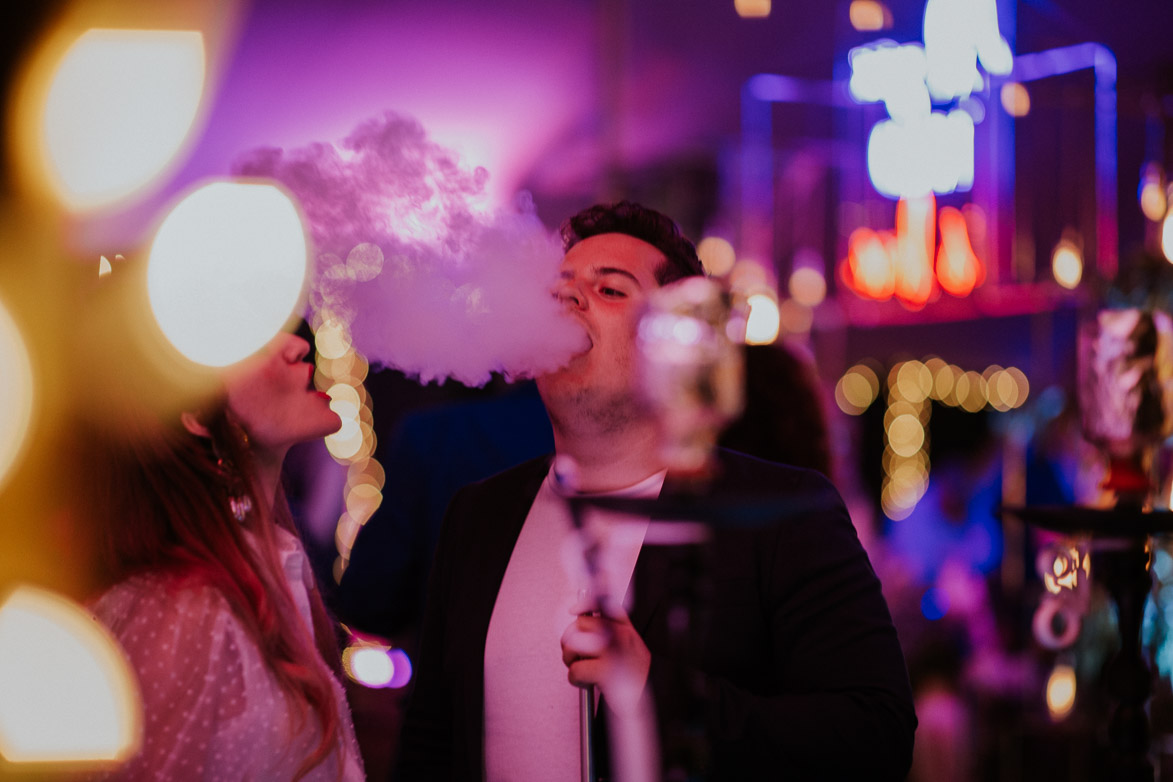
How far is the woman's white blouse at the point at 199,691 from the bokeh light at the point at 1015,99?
5.24m

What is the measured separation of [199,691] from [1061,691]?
12.3ft

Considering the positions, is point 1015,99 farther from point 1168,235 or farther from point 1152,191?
point 1168,235

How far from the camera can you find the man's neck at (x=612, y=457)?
5.91ft

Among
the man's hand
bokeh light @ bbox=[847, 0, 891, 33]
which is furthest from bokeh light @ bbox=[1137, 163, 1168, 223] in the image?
the man's hand

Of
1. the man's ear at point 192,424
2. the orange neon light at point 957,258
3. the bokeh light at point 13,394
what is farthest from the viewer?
the orange neon light at point 957,258

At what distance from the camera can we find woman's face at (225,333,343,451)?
177 cm

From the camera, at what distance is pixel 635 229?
1.90 metres

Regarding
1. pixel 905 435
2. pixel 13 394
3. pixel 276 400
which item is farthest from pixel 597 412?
pixel 905 435

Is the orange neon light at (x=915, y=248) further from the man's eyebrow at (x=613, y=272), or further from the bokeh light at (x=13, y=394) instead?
the bokeh light at (x=13, y=394)

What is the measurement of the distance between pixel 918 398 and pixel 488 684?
21.3ft

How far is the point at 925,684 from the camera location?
4613 mm

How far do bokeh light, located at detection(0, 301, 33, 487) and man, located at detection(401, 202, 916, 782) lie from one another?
1727 mm

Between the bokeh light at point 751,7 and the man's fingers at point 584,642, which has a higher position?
the bokeh light at point 751,7

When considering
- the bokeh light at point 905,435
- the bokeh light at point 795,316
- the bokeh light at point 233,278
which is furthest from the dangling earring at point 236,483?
the bokeh light at point 905,435
